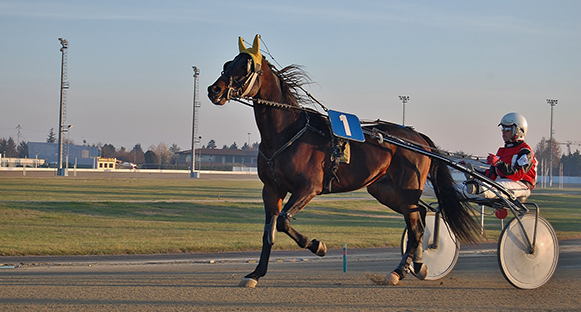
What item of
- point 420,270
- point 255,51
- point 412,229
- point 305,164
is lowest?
Result: point 420,270

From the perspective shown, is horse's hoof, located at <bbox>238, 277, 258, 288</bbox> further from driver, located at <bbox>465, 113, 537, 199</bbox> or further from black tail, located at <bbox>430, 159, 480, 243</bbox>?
driver, located at <bbox>465, 113, 537, 199</bbox>

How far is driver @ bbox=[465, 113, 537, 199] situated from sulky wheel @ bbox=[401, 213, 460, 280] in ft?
2.06

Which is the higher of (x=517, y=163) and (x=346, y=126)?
(x=346, y=126)

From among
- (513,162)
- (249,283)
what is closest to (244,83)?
(249,283)

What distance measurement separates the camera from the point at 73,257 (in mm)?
9773

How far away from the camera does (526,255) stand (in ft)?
19.8

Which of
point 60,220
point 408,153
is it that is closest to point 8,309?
point 408,153

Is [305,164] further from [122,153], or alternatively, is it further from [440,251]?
[122,153]

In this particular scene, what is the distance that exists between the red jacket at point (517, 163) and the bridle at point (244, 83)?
2.73m

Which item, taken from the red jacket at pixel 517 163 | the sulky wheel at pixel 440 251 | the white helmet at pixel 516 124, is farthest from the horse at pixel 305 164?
the white helmet at pixel 516 124

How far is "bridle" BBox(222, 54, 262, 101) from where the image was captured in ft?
17.9

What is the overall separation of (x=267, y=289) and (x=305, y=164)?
1.26 meters

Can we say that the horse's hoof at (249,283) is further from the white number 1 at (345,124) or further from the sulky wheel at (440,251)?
the sulky wheel at (440,251)

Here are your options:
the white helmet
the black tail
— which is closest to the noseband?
the black tail
